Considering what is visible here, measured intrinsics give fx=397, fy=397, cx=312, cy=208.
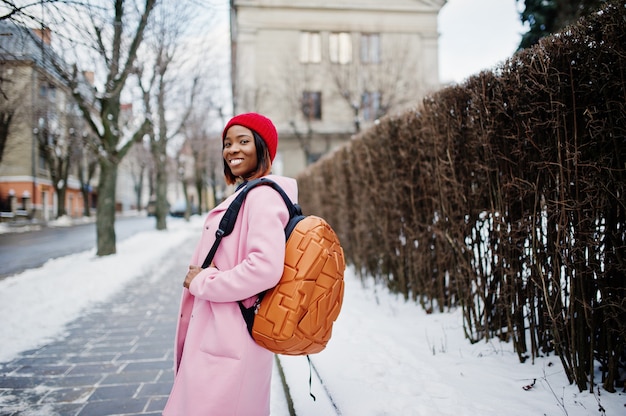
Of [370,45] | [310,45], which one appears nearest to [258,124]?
[370,45]

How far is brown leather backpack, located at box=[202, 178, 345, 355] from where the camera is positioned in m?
1.69

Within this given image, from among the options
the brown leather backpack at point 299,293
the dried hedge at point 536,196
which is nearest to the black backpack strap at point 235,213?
the brown leather backpack at point 299,293

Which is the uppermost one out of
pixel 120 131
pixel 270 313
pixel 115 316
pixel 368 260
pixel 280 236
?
pixel 120 131

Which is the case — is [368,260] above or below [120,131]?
below

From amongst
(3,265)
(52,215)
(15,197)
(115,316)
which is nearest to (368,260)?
(115,316)

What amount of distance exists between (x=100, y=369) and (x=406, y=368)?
10.1 ft

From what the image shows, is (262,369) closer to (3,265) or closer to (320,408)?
(320,408)

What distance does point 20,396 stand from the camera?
3447mm

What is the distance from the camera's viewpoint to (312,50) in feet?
93.8

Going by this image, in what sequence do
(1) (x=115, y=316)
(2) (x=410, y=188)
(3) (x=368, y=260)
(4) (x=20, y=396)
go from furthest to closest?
(3) (x=368, y=260) → (1) (x=115, y=316) → (2) (x=410, y=188) → (4) (x=20, y=396)

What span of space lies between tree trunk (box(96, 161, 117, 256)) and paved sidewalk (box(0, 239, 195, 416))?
20.2 ft

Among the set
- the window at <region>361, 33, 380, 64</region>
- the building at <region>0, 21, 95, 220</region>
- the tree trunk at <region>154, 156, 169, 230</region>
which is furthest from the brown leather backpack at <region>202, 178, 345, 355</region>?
the window at <region>361, 33, 380, 64</region>

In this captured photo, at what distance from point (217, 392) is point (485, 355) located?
2.73 metres

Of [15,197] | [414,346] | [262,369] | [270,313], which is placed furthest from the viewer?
[15,197]
